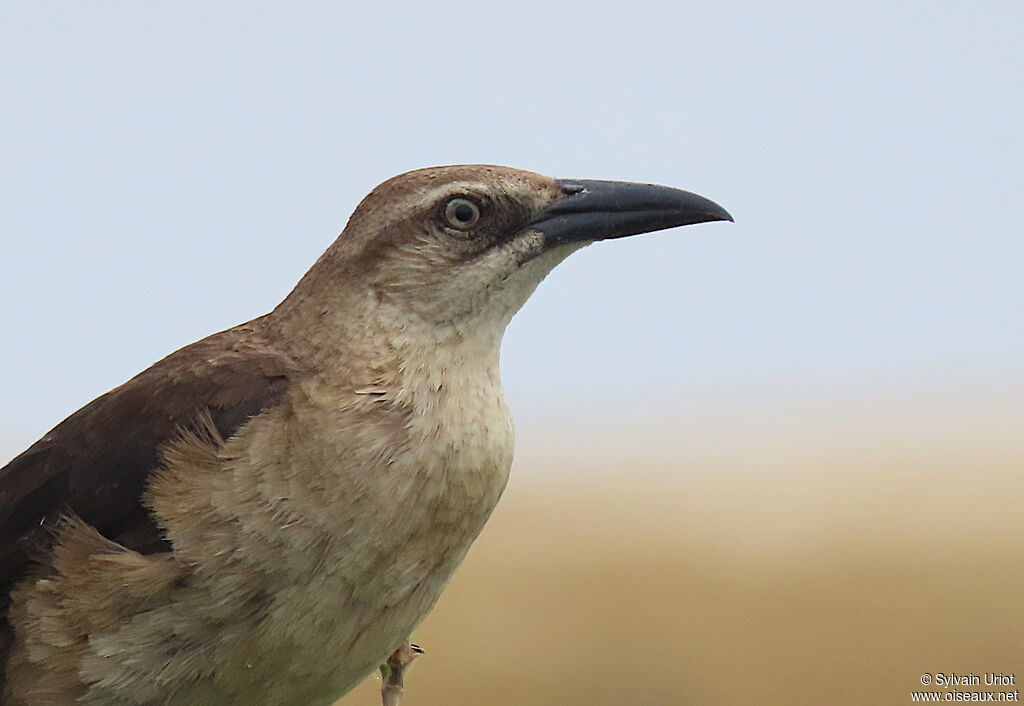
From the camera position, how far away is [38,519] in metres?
4.52

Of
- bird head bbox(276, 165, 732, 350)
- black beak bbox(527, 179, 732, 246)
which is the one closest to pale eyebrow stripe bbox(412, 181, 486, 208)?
bird head bbox(276, 165, 732, 350)

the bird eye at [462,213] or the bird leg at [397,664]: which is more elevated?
the bird eye at [462,213]

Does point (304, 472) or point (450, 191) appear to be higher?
point (450, 191)

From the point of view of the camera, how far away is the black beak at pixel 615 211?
14.9ft

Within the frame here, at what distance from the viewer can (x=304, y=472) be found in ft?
13.6

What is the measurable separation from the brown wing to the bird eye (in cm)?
72

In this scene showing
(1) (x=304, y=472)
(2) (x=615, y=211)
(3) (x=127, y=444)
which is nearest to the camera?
(1) (x=304, y=472)

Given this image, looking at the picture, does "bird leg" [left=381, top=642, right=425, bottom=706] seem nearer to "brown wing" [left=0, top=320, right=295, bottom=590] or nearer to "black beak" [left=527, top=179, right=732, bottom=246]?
"brown wing" [left=0, top=320, right=295, bottom=590]

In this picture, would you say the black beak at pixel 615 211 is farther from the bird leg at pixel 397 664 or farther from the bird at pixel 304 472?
the bird leg at pixel 397 664

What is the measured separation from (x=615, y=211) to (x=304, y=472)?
4.44ft

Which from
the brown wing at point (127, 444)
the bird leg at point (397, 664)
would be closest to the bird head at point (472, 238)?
the brown wing at point (127, 444)

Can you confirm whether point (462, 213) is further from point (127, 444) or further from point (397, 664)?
point (397, 664)

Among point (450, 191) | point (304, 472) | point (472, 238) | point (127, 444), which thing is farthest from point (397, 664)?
point (450, 191)

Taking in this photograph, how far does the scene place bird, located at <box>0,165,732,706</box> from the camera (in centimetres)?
410
